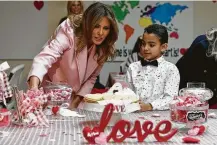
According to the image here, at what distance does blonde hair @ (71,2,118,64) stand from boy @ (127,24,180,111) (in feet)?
0.61

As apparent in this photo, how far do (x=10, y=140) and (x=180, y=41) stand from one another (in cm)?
423

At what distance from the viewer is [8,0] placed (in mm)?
5270

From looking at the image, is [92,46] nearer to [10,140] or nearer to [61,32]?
[61,32]

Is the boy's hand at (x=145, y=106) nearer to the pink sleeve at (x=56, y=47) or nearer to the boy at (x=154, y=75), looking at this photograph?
the boy at (x=154, y=75)

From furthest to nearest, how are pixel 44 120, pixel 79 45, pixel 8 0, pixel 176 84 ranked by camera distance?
pixel 8 0, pixel 79 45, pixel 176 84, pixel 44 120

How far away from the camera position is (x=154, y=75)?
2.28 m

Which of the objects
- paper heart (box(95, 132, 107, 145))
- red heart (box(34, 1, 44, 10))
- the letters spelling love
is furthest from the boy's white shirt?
red heart (box(34, 1, 44, 10))

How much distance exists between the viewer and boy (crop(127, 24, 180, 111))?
220cm

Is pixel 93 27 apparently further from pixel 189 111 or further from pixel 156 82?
pixel 189 111

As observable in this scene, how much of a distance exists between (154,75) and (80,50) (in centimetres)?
44

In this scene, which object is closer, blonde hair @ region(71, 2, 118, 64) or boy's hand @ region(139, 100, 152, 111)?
boy's hand @ region(139, 100, 152, 111)

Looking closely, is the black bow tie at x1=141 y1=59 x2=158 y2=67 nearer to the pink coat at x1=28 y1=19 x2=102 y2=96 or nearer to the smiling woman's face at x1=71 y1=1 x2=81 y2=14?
the pink coat at x1=28 y1=19 x2=102 y2=96

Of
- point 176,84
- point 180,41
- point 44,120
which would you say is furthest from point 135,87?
point 180,41

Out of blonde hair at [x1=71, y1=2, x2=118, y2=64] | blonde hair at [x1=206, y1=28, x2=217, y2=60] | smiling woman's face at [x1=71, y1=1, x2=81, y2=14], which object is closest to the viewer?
blonde hair at [x1=71, y1=2, x2=118, y2=64]
